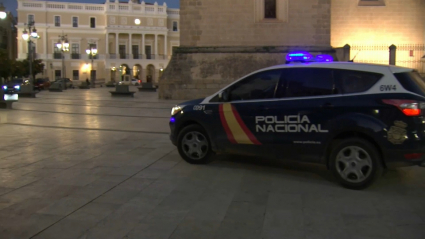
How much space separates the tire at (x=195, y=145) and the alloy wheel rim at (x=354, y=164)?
239 cm

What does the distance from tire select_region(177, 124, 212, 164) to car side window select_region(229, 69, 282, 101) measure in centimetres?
89

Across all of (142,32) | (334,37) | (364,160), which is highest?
(142,32)

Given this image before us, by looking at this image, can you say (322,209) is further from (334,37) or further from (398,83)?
(334,37)

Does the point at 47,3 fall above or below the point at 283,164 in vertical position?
above

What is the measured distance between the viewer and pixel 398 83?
600cm

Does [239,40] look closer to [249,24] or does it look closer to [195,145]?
[249,24]

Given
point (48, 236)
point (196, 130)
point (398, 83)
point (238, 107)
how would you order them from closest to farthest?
point (48, 236) < point (398, 83) < point (238, 107) < point (196, 130)

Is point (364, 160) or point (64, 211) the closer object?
point (64, 211)

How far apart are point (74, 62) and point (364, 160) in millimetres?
64901

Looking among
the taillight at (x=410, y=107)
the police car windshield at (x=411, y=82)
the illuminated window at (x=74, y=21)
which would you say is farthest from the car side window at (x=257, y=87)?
the illuminated window at (x=74, y=21)

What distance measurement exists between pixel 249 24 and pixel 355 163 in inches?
754

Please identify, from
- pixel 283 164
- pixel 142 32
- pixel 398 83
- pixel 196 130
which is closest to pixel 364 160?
pixel 398 83

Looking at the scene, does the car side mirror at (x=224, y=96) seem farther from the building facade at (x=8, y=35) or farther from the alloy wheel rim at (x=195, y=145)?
the building facade at (x=8, y=35)

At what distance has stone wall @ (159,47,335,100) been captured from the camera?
2434 centimetres
